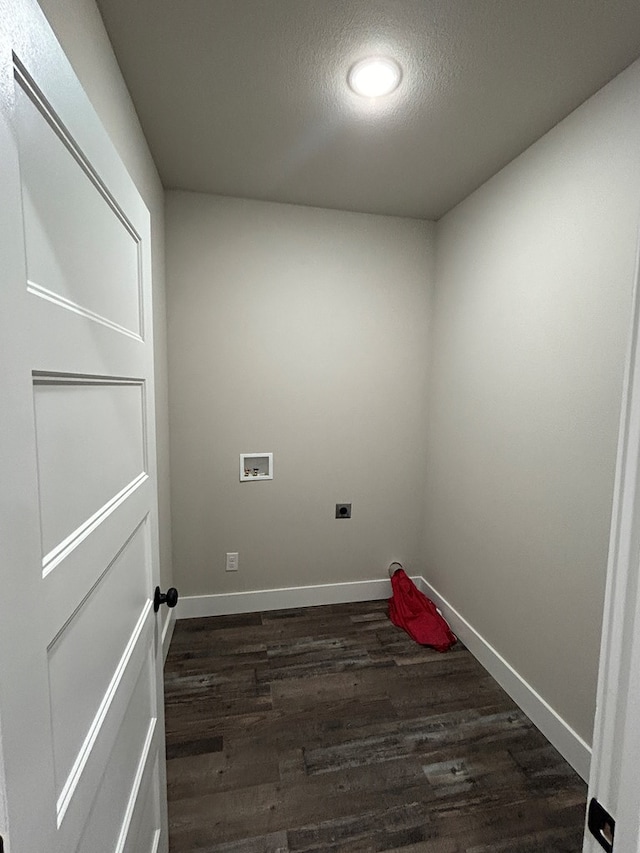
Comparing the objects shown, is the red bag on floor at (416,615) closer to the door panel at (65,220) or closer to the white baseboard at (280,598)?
the white baseboard at (280,598)

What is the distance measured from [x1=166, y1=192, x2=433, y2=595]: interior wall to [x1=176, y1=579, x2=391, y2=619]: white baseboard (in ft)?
0.17

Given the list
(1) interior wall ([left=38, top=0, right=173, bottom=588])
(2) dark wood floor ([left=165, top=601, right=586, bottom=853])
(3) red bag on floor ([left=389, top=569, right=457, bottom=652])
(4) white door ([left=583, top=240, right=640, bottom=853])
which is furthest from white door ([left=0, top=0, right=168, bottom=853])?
(3) red bag on floor ([left=389, top=569, right=457, bottom=652])

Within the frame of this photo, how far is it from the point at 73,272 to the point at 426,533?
2.53 m

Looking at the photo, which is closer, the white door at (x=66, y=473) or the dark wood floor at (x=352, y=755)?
the white door at (x=66, y=473)

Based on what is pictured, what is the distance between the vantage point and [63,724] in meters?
0.54

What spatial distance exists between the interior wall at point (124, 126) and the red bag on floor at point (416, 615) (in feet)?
4.69

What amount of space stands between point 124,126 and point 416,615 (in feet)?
9.23

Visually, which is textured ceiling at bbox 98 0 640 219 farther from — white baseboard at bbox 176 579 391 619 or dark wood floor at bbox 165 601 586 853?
dark wood floor at bbox 165 601 586 853

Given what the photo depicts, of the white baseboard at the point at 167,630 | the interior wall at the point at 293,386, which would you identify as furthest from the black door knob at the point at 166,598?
the interior wall at the point at 293,386

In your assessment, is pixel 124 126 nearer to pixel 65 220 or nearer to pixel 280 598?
pixel 65 220

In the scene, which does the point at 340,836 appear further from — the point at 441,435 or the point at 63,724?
the point at 441,435

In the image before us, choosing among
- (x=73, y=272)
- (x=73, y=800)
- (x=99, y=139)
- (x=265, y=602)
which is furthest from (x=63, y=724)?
(x=265, y=602)

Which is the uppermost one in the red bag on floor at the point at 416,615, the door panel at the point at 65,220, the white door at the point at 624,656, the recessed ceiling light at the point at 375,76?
the recessed ceiling light at the point at 375,76

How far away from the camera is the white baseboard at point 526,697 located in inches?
57.9
